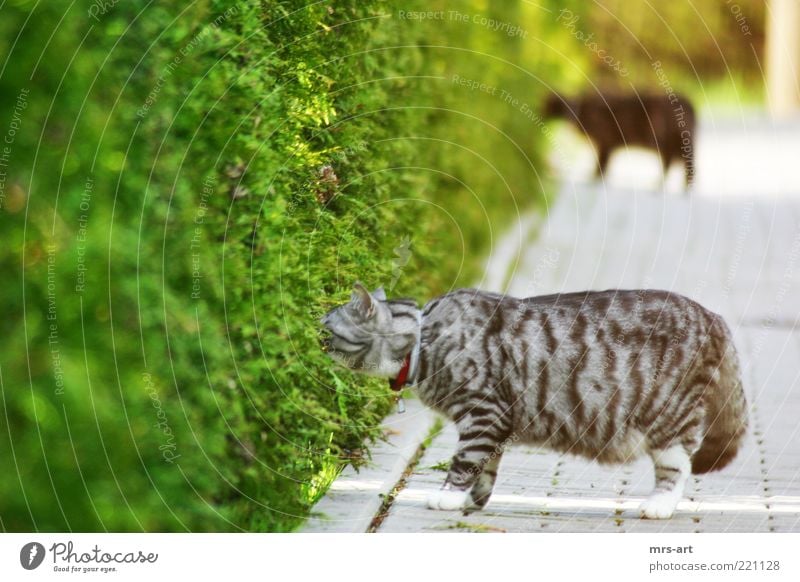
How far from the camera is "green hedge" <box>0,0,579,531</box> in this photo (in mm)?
2518

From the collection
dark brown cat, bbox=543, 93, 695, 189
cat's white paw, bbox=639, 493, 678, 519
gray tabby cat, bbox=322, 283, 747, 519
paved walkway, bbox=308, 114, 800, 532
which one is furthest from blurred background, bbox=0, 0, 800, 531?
dark brown cat, bbox=543, 93, 695, 189

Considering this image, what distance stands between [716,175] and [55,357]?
33.8 feet

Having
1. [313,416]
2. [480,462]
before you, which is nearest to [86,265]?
[313,416]

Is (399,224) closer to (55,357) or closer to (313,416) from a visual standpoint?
(313,416)

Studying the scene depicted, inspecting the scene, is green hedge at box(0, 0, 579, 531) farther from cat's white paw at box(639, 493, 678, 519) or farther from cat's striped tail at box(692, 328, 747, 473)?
cat's striped tail at box(692, 328, 747, 473)

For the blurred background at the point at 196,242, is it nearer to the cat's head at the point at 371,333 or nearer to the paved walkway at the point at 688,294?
the cat's head at the point at 371,333

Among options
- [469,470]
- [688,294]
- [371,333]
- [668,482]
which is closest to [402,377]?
[371,333]

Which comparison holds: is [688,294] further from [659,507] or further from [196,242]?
[196,242]

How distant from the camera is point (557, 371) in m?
4.50

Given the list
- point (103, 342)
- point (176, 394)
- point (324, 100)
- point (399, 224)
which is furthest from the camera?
point (399, 224)

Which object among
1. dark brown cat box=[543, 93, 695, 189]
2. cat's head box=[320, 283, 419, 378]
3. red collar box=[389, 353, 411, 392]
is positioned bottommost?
red collar box=[389, 353, 411, 392]

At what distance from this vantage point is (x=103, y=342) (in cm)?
275

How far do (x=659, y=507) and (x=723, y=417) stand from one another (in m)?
0.50

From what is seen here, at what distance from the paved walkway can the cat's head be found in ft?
1.70
